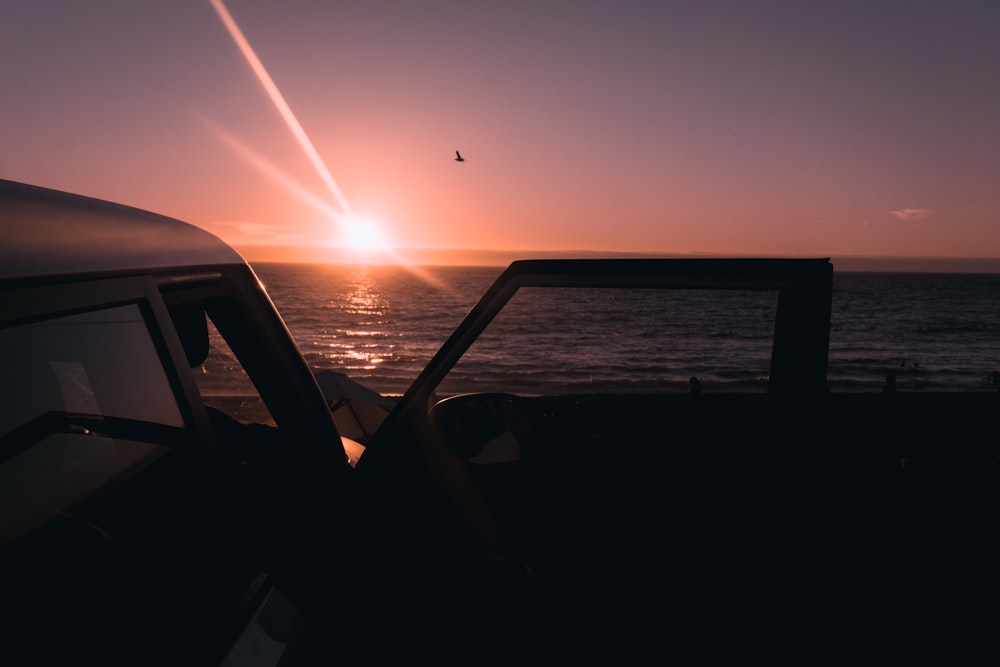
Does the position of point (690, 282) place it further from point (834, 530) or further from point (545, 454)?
point (545, 454)

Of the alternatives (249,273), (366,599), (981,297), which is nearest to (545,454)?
(366,599)

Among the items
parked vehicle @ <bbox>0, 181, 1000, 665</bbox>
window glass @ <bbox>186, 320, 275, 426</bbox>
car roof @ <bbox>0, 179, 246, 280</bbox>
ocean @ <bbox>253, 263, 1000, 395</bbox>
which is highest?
car roof @ <bbox>0, 179, 246, 280</bbox>

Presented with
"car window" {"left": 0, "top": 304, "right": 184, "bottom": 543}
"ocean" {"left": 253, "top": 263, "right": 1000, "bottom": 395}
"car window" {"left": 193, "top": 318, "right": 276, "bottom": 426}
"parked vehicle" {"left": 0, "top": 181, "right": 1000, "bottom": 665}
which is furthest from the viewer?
"ocean" {"left": 253, "top": 263, "right": 1000, "bottom": 395}

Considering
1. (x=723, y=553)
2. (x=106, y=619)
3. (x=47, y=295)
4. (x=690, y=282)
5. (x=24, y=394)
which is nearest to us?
(x=47, y=295)

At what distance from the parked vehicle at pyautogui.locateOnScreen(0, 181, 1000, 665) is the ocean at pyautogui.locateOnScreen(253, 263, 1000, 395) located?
21724 mm

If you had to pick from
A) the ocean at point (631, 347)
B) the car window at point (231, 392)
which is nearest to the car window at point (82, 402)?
the car window at point (231, 392)

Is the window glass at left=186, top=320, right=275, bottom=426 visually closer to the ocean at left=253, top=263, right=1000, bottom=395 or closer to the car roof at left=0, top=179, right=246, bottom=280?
the ocean at left=253, top=263, right=1000, bottom=395

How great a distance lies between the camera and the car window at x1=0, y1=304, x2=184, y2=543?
1.61 metres

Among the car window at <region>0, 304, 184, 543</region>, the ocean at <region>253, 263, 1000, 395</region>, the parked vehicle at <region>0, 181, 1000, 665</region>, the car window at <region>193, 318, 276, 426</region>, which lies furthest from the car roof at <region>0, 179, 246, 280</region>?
the ocean at <region>253, 263, 1000, 395</region>

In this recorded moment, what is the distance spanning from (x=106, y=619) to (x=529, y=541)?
5.35ft

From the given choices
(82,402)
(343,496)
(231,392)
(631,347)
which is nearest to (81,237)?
(82,402)

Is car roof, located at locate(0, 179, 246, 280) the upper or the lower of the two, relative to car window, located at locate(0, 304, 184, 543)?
upper

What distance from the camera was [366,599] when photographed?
6.18 ft

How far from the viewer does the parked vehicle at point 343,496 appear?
1.21m
